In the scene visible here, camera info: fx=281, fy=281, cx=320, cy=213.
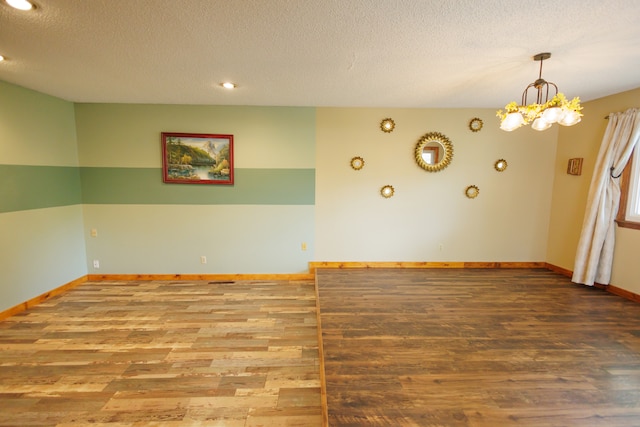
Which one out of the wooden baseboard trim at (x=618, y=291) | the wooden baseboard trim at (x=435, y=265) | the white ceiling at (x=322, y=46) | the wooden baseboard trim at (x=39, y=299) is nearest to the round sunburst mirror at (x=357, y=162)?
the white ceiling at (x=322, y=46)

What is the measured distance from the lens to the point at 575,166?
13.2 ft

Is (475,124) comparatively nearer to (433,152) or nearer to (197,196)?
(433,152)

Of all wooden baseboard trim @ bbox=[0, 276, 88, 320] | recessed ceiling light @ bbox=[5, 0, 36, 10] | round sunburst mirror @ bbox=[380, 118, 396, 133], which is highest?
recessed ceiling light @ bbox=[5, 0, 36, 10]

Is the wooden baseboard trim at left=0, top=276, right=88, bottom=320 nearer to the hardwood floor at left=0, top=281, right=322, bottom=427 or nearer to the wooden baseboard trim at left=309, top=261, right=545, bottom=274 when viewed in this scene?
the hardwood floor at left=0, top=281, right=322, bottom=427

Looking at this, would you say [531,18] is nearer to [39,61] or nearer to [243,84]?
[243,84]

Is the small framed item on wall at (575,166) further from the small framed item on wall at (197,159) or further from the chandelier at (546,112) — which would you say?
the small framed item on wall at (197,159)

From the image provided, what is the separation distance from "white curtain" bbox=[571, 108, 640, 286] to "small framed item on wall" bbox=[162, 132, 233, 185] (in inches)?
194

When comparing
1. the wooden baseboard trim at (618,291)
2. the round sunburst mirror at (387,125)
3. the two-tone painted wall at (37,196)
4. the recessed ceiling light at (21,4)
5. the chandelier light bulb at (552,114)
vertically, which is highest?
the recessed ceiling light at (21,4)

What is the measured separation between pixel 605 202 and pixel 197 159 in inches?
217

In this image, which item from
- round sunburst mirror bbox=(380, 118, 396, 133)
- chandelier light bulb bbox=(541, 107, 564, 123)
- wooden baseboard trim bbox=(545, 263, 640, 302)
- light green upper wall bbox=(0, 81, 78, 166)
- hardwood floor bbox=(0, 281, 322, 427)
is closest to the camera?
hardwood floor bbox=(0, 281, 322, 427)

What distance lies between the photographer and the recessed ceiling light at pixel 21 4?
5.53 ft

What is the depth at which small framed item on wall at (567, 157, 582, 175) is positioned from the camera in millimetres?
3967

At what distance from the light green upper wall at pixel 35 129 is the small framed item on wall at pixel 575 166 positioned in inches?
283

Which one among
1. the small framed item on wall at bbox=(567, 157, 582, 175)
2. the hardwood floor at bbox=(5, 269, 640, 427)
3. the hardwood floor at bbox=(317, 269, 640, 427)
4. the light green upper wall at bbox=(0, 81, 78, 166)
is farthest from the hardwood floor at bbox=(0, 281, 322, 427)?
the small framed item on wall at bbox=(567, 157, 582, 175)
